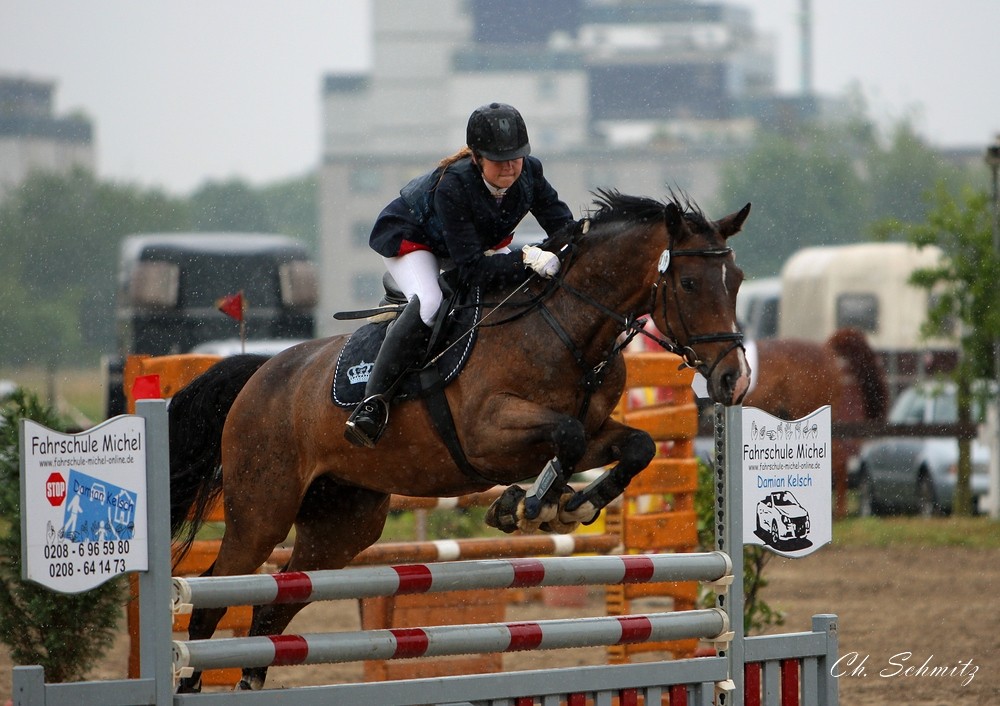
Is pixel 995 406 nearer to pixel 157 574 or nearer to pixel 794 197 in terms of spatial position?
pixel 157 574

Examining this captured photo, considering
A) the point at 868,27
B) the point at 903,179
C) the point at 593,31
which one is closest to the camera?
the point at 868,27

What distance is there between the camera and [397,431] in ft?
13.6

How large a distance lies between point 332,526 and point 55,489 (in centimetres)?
178

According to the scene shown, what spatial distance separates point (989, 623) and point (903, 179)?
1753 inches

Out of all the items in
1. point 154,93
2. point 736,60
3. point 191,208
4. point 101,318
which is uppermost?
point 736,60

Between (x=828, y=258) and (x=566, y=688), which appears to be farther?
(x=828, y=258)

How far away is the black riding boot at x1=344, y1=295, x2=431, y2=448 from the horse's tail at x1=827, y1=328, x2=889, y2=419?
11270mm

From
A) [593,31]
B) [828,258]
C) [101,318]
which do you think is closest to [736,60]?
[593,31]

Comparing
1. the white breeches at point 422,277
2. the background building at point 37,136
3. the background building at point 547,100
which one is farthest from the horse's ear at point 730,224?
the background building at point 37,136

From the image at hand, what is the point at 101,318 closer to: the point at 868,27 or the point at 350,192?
the point at 350,192

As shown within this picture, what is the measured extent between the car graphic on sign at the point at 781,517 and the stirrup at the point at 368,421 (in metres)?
1.16

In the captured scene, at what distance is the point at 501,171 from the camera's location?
3.98 metres

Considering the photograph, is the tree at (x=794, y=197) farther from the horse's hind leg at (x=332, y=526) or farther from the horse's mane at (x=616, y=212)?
the horse's mane at (x=616, y=212)

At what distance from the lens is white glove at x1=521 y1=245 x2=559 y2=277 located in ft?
13.1
